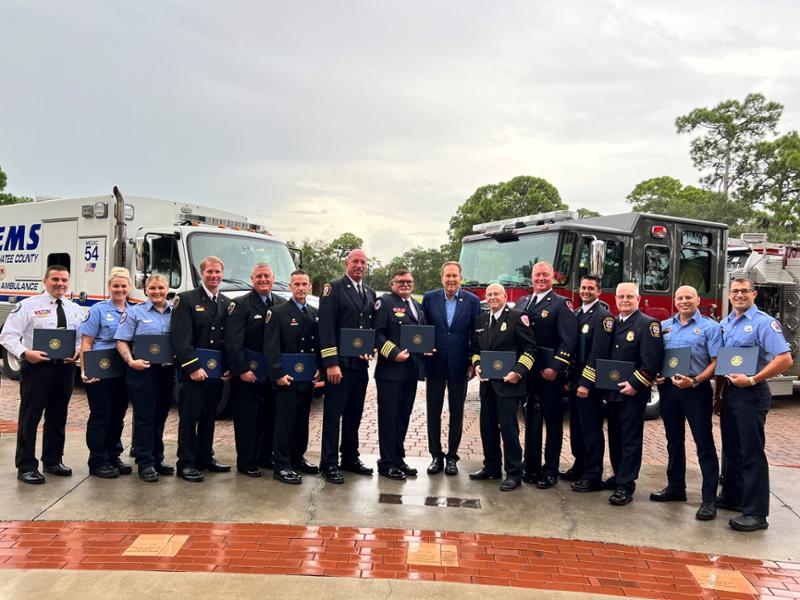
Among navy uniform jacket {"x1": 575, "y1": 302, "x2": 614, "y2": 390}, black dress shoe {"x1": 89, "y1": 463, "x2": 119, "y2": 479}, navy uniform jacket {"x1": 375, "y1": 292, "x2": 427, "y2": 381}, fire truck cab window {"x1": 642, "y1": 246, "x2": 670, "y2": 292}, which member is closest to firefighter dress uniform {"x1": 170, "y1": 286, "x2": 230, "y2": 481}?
black dress shoe {"x1": 89, "y1": 463, "x2": 119, "y2": 479}


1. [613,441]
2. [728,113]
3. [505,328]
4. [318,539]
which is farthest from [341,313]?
[728,113]

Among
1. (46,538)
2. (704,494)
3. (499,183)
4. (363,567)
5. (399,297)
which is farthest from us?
(499,183)

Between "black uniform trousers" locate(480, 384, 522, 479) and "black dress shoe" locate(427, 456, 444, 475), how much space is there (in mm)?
423

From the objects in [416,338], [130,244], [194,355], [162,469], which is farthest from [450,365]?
[130,244]

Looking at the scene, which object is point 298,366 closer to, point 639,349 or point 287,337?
point 287,337

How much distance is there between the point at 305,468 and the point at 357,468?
487mm

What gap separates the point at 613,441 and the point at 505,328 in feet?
4.87

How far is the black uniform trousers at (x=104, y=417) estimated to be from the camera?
5445 mm

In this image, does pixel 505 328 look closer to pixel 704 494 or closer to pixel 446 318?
pixel 446 318

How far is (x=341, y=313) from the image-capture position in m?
5.70

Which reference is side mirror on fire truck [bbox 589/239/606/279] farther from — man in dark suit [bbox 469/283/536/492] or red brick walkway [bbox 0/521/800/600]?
red brick walkway [bbox 0/521/800/600]

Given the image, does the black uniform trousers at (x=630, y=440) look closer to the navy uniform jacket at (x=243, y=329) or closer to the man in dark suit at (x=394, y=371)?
the man in dark suit at (x=394, y=371)

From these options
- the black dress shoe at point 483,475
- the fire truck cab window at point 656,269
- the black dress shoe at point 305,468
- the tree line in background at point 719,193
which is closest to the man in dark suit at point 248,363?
the black dress shoe at point 305,468

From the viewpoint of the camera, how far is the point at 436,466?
6.00 metres
